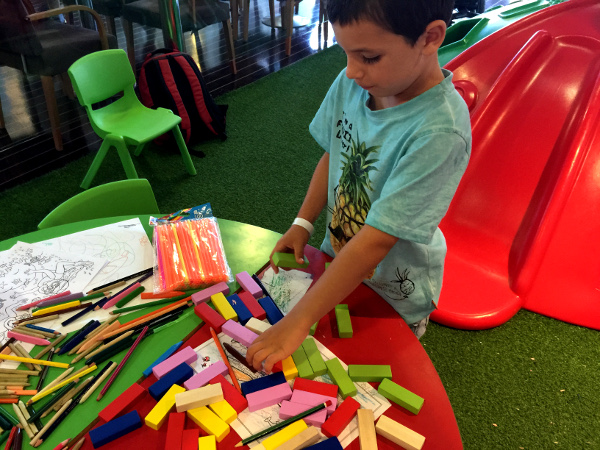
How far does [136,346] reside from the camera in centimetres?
84

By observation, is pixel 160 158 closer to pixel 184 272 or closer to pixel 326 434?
pixel 184 272

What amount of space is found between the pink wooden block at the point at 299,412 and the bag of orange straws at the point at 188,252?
0.31m

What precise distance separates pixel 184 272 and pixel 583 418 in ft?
4.40

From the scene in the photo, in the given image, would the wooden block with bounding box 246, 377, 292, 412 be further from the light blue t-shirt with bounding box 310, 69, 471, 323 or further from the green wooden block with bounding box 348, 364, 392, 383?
the light blue t-shirt with bounding box 310, 69, 471, 323

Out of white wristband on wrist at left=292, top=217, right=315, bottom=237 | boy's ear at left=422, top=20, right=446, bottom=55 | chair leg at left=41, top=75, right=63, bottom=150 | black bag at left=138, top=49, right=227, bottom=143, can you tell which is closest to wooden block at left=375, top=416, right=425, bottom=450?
white wristband on wrist at left=292, top=217, right=315, bottom=237

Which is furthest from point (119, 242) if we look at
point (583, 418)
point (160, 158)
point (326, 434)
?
point (160, 158)

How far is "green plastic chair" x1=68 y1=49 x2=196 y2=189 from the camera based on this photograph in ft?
6.96

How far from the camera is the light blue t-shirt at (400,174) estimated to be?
754 mm

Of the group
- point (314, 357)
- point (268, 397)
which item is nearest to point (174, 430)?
point (268, 397)

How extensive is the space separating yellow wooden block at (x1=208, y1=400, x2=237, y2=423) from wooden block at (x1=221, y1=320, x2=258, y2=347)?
4.7 inches

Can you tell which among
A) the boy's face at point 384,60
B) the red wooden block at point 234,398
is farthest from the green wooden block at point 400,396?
the boy's face at point 384,60

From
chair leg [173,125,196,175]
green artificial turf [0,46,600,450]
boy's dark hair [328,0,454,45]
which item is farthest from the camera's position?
chair leg [173,125,196,175]

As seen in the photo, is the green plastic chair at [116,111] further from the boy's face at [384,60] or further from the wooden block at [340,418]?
the wooden block at [340,418]

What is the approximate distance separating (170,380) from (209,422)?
0.10 metres
